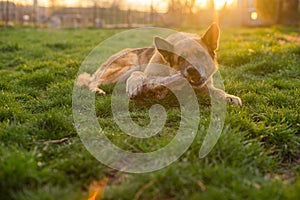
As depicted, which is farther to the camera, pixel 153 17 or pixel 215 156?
pixel 153 17

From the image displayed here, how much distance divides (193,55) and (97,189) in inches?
106

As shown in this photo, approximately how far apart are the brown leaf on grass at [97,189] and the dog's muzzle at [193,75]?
228cm

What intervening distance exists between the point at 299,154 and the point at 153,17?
87.0 ft

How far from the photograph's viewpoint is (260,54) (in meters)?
7.05

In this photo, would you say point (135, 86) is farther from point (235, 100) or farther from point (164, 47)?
point (235, 100)

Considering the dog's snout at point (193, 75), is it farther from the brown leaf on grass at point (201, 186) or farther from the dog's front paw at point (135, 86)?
the brown leaf on grass at point (201, 186)

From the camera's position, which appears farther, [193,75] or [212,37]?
[212,37]

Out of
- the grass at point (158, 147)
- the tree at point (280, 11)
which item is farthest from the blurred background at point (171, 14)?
the grass at point (158, 147)

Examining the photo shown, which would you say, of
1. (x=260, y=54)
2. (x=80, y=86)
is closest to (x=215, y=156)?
(x=80, y=86)

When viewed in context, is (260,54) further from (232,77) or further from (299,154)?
(299,154)

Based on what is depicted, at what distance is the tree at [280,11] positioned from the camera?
750 inches

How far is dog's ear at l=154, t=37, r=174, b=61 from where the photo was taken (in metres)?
4.31

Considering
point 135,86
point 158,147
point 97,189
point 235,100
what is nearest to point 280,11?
point 235,100

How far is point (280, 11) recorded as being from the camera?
763 inches
